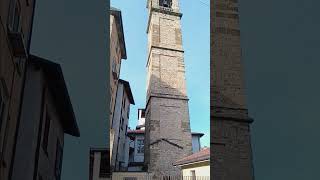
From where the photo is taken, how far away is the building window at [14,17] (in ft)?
16.6

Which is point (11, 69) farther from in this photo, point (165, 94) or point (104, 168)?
point (165, 94)

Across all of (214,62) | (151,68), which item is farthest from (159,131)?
(214,62)

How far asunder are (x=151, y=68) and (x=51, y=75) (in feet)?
47.4

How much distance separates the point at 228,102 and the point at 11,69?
2.64 metres

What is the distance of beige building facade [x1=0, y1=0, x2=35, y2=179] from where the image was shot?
4.79 m

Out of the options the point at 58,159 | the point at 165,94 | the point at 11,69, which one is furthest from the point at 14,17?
the point at 165,94

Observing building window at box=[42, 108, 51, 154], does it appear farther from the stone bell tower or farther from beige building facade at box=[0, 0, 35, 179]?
the stone bell tower

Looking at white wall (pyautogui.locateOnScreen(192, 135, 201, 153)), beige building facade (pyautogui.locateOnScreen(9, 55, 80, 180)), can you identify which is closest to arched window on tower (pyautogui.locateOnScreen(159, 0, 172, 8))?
white wall (pyautogui.locateOnScreen(192, 135, 201, 153))

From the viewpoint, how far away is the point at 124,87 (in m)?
8.53

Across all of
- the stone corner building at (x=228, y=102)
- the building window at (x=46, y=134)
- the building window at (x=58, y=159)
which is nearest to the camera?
the stone corner building at (x=228, y=102)

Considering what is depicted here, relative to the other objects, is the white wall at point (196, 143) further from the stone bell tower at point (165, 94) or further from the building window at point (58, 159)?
the building window at point (58, 159)

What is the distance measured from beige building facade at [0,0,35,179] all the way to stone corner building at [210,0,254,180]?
2325 mm

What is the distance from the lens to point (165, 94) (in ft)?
67.5

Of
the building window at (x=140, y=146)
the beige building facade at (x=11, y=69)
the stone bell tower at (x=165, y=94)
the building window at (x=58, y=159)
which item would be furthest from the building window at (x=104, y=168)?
the building window at (x=140, y=146)
